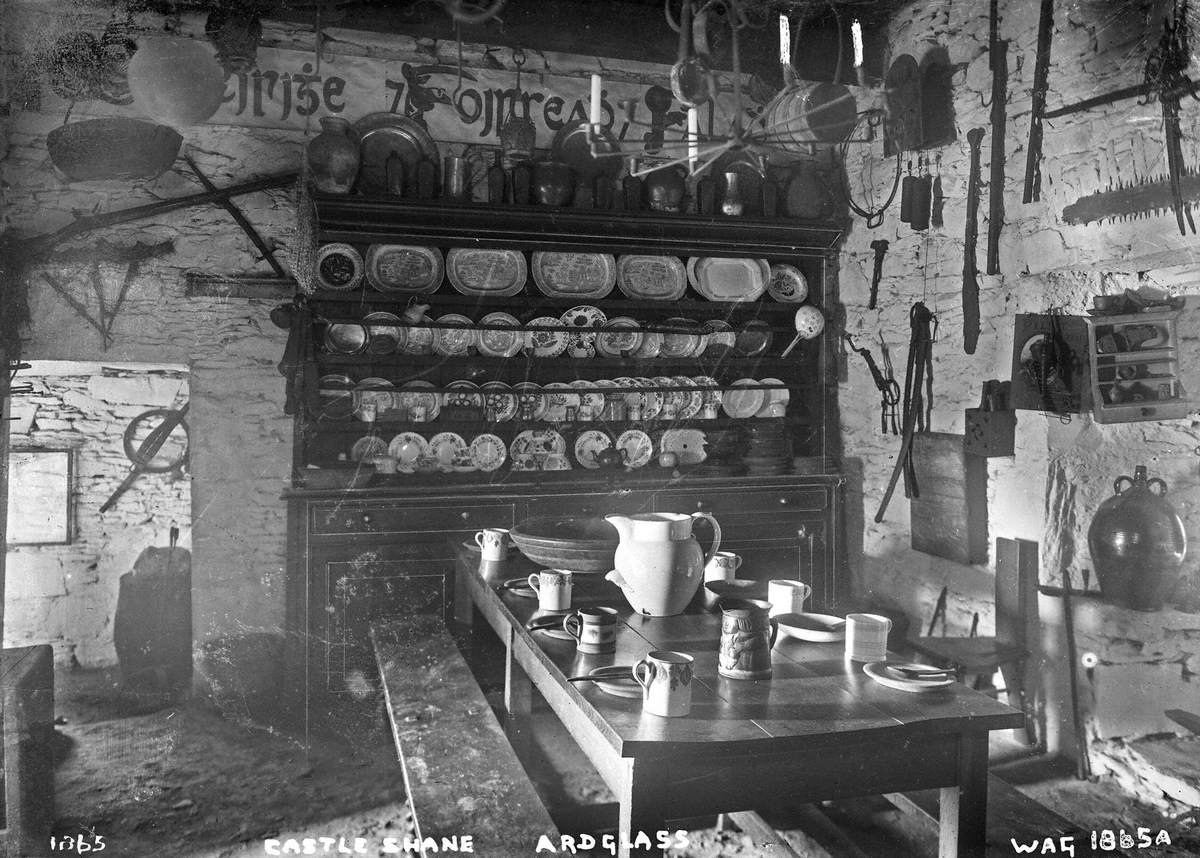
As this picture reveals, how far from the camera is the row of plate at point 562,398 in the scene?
449cm

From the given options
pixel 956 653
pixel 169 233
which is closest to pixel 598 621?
pixel 956 653

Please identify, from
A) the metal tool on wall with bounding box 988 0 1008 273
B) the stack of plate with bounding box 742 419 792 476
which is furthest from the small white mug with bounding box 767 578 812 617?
the stack of plate with bounding box 742 419 792 476

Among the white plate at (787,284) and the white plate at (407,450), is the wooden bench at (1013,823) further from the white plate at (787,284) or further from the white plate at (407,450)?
the white plate at (787,284)

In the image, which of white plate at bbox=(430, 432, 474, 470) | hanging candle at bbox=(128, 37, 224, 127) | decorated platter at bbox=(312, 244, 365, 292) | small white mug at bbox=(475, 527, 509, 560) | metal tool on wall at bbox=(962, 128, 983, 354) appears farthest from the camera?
white plate at bbox=(430, 432, 474, 470)

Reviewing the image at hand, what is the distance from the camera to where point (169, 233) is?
13.9ft

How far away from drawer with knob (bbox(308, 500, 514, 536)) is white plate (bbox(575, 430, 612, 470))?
0.64 metres

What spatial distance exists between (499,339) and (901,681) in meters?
3.31

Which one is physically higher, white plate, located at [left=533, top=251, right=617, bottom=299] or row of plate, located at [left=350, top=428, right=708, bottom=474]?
white plate, located at [left=533, top=251, right=617, bottom=299]

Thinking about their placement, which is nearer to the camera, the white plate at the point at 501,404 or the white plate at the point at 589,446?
the white plate at the point at 501,404

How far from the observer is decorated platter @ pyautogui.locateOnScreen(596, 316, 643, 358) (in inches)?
191

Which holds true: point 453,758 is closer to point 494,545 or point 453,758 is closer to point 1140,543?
point 494,545

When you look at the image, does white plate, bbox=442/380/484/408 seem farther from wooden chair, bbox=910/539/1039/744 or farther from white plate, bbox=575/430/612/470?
wooden chair, bbox=910/539/1039/744

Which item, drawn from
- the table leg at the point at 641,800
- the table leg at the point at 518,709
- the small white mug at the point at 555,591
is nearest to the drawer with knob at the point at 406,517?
the table leg at the point at 518,709

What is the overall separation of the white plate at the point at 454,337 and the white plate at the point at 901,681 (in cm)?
312
